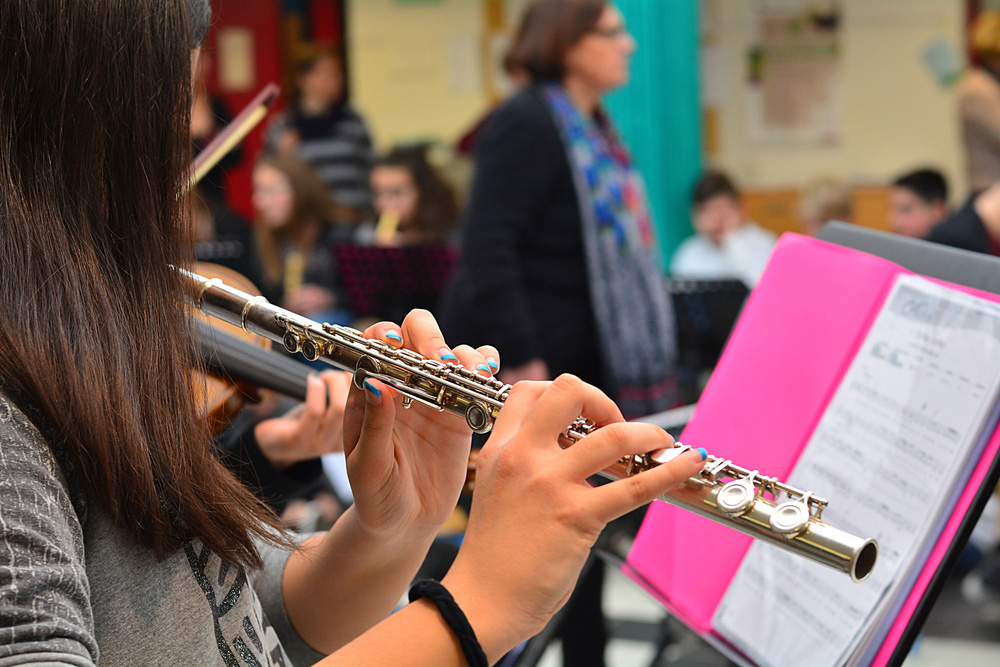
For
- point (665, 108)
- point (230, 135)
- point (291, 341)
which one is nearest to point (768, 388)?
point (291, 341)

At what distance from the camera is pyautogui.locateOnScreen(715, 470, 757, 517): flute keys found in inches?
23.1

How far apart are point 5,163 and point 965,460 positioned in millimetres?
691

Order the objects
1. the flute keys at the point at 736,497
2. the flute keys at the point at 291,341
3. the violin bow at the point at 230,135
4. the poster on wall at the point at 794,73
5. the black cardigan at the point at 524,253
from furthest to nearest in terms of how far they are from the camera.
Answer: the poster on wall at the point at 794,73 < the black cardigan at the point at 524,253 < the violin bow at the point at 230,135 < the flute keys at the point at 291,341 < the flute keys at the point at 736,497

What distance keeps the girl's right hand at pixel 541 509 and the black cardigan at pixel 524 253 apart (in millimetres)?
1275

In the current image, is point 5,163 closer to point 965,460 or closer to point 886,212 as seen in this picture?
point 965,460

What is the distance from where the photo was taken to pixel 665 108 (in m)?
3.90

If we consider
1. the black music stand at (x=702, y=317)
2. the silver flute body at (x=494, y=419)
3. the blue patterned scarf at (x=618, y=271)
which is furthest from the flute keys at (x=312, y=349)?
the black music stand at (x=702, y=317)

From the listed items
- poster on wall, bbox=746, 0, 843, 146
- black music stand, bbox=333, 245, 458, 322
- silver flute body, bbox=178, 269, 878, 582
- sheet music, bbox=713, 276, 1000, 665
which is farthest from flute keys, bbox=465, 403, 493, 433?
poster on wall, bbox=746, 0, 843, 146

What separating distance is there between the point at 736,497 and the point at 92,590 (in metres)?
0.40

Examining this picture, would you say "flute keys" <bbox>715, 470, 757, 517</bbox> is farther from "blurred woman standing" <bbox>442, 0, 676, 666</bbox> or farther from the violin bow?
"blurred woman standing" <bbox>442, 0, 676, 666</bbox>

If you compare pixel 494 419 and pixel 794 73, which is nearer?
pixel 494 419

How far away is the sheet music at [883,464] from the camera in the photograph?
730 mm

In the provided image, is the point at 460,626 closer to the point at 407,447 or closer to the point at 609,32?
the point at 407,447

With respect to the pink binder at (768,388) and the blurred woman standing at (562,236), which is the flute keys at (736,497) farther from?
Answer: the blurred woman standing at (562,236)
